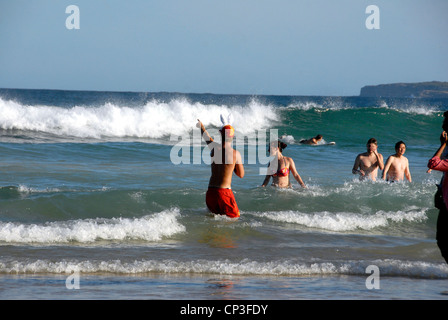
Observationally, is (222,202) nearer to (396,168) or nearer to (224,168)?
(224,168)

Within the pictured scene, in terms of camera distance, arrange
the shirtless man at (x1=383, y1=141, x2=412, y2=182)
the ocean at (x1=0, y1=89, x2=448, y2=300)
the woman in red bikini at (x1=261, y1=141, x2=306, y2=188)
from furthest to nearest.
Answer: the shirtless man at (x1=383, y1=141, x2=412, y2=182) → the woman in red bikini at (x1=261, y1=141, x2=306, y2=188) → the ocean at (x1=0, y1=89, x2=448, y2=300)

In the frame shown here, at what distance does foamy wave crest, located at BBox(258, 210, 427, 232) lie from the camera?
8969mm

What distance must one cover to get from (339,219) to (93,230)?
377 cm

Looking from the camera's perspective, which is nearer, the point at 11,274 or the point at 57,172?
the point at 11,274

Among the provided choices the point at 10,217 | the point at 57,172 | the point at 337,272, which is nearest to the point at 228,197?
the point at 337,272

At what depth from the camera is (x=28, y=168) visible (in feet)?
42.8

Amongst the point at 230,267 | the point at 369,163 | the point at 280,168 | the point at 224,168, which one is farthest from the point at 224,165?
the point at 369,163

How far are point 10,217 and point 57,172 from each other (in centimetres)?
408

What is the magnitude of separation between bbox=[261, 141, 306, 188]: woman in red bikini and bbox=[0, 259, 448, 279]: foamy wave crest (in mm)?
3800

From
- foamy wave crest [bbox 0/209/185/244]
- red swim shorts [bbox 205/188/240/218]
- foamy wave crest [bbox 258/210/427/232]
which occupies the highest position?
red swim shorts [bbox 205/188/240/218]

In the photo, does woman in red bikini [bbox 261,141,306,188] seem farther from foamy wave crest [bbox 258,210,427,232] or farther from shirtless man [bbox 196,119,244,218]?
shirtless man [bbox 196,119,244,218]

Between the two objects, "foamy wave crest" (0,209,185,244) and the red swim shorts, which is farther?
the red swim shorts

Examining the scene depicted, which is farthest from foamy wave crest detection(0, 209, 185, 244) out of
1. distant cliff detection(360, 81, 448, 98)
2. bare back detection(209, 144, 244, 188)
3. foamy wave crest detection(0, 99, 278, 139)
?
distant cliff detection(360, 81, 448, 98)

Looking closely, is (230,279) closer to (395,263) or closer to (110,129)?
(395,263)
